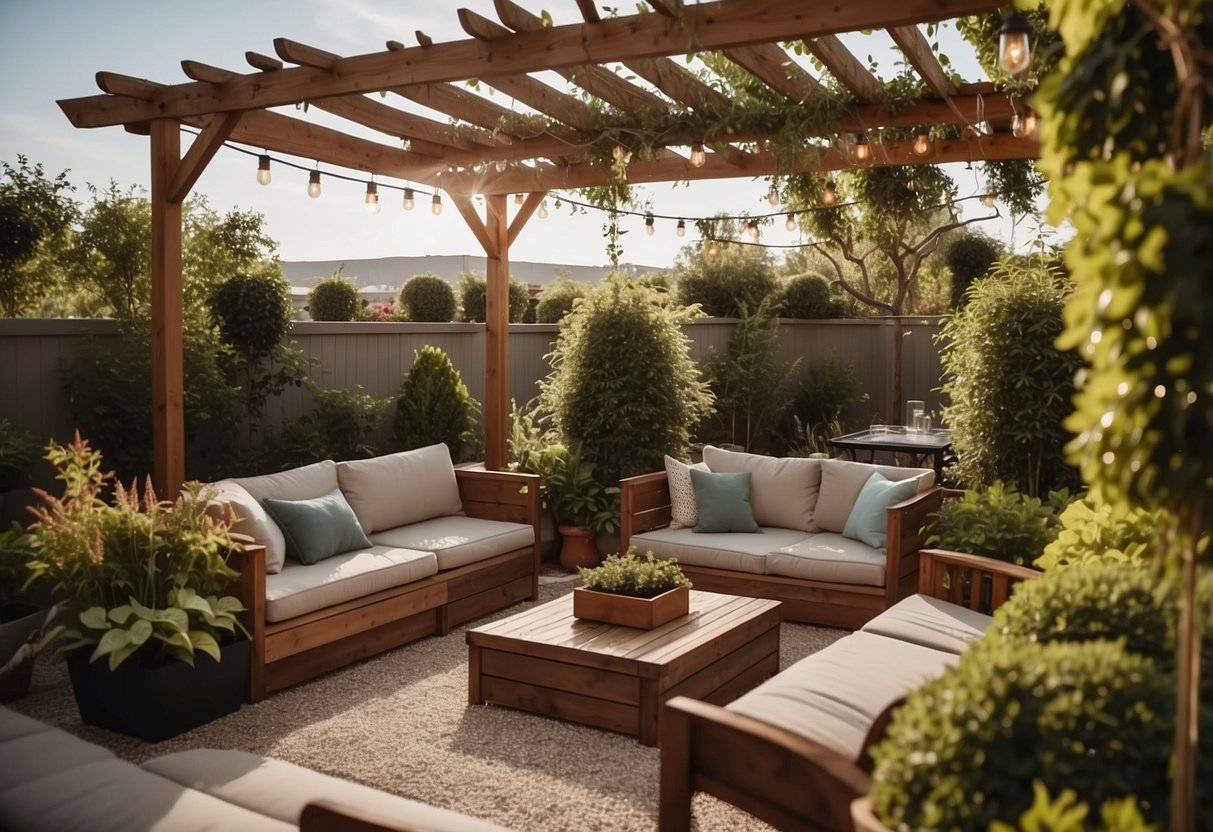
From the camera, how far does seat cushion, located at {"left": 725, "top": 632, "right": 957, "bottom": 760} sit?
2.91m

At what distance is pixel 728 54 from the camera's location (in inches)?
190

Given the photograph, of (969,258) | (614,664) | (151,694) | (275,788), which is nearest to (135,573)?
(151,694)

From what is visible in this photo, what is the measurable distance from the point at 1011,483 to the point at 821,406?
20.2 feet

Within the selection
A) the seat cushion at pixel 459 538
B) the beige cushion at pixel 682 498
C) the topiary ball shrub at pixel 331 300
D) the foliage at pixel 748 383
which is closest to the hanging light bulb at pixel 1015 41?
the beige cushion at pixel 682 498

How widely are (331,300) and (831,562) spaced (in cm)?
633

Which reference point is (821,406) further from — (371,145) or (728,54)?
(728,54)

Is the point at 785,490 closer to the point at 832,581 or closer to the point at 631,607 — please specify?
the point at 832,581

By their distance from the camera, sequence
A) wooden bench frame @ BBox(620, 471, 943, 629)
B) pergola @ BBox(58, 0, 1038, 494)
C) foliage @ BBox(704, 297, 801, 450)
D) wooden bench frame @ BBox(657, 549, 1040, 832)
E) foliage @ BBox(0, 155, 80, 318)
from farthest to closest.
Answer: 1. foliage @ BBox(704, 297, 801, 450)
2. foliage @ BBox(0, 155, 80, 318)
3. wooden bench frame @ BBox(620, 471, 943, 629)
4. pergola @ BBox(58, 0, 1038, 494)
5. wooden bench frame @ BBox(657, 549, 1040, 832)

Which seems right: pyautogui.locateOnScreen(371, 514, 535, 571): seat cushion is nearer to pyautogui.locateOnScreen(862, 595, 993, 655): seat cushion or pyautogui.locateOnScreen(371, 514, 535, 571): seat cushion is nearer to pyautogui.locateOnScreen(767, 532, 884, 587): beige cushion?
pyautogui.locateOnScreen(767, 532, 884, 587): beige cushion

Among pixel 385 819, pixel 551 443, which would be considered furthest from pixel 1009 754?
pixel 551 443

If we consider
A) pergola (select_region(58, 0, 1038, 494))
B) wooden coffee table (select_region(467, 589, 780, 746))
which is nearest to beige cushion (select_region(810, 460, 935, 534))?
wooden coffee table (select_region(467, 589, 780, 746))

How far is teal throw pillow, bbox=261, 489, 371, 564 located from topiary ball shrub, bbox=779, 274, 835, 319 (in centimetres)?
832

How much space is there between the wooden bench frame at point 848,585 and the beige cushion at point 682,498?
38 cm

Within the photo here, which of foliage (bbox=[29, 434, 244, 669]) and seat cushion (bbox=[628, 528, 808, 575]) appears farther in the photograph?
seat cushion (bbox=[628, 528, 808, 575])
